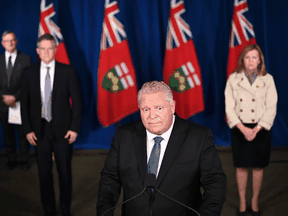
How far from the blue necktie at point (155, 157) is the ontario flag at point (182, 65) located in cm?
326

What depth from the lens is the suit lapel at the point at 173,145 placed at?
1424 mm

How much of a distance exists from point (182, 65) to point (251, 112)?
6.96 feet

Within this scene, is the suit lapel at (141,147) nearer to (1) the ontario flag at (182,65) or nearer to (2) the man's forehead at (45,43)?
(2) the man's forehead at (45,43)

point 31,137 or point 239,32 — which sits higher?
point 239,32

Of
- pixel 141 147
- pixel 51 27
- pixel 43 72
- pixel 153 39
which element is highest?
pixel 51 27

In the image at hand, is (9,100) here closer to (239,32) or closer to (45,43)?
(45,43)

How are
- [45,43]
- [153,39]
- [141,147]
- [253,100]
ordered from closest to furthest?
[141,147] → [45,43] → [253,100] → [153,39]

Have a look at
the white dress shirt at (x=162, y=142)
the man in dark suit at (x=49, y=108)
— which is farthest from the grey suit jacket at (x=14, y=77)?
the white dress shirt at (x=162, y=142)

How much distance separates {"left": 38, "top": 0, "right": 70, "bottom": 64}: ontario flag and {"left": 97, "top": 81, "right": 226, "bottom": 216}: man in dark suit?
3.28 metres

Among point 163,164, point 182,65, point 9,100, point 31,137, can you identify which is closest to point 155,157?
point 163,164

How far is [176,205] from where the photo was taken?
1433 mm

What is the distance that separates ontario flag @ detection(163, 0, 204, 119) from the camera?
4621 mm

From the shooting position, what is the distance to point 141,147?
150 cm

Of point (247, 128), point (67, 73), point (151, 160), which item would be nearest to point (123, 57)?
point (67, 73)
